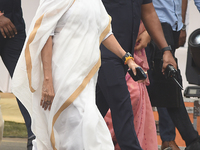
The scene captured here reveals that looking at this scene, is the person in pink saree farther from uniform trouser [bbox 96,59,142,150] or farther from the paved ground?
the paved ground

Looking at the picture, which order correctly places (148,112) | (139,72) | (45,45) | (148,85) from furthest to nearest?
1. (148,85)
2. (148,112)
3. (139,72)
4. (45,45)

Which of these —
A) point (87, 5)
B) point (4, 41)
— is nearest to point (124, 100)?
point (87, 5)

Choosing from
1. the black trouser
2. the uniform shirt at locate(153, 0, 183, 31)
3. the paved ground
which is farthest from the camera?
the paved ground

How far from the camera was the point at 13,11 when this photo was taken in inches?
154

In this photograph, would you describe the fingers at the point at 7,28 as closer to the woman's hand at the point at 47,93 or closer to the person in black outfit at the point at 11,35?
the person in black outfit at the point at 11,35

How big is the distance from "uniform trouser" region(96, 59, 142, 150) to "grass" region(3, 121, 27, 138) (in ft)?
8.62

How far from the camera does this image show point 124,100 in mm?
3203

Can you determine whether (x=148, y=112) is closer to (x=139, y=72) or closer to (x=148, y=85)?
(x=148, y=85)

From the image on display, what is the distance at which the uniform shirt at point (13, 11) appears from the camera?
12.6ft

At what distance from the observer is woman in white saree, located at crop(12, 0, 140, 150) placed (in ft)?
8.28

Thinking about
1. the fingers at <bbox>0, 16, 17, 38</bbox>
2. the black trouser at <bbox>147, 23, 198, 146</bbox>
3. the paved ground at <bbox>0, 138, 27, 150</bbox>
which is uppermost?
the fingers at <bbox>0, 16, 17, 38</bbox>

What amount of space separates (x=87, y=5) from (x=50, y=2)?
222mm

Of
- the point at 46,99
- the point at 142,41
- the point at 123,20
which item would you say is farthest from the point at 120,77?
the point at 46,99

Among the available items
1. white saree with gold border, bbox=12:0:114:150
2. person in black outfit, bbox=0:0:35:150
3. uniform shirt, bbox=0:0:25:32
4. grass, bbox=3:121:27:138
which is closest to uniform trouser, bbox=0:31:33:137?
person in black outfit, bbox=0:0:35:150
